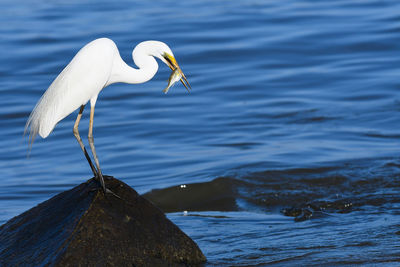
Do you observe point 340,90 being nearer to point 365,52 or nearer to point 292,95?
point 292,95

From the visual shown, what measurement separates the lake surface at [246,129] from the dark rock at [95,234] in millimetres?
820

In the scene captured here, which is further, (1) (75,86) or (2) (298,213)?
(2) (298,213)

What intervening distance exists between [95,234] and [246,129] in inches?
248

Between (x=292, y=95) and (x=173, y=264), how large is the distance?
755 cm

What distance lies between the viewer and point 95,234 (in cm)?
519

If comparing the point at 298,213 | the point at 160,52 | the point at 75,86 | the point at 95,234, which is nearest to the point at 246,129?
the point at 298,213

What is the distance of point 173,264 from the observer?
549 centimetres

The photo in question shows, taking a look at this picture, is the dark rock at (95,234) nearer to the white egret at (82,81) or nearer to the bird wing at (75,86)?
the white egret at (82,81)

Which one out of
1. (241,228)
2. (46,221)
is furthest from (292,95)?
(46,221)

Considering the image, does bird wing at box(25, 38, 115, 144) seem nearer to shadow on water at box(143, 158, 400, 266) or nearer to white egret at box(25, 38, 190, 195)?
white egret at box(25, 38, 190, 195)

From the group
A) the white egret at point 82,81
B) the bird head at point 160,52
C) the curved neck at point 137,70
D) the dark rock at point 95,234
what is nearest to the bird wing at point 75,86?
the white egret at point 82,81

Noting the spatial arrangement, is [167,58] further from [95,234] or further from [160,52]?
[95,234]

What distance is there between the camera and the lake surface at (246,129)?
714cm

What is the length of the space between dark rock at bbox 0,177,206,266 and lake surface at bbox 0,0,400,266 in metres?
0.82
